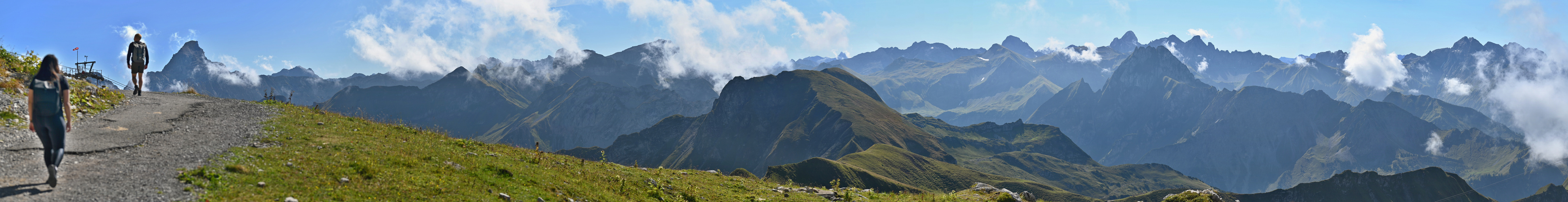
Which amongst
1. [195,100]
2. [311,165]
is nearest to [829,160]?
[195,100]

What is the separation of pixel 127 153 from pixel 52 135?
371 cm

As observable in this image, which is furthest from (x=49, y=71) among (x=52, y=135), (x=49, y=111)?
(x=52, y=135)

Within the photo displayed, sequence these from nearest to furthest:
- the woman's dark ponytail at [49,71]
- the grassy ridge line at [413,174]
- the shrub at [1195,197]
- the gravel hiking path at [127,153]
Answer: the gravel hiking path at [127,153] < the woman's dark ponytail at [49,71] < the grassy ridge line at [413,174] < the shrub at [1195,197]

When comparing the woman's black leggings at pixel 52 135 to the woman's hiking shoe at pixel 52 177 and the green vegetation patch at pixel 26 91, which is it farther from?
the green vegetation patch at pixel 26 91

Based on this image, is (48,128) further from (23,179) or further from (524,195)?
(524,195)

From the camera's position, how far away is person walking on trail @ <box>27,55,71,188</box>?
1436 cm

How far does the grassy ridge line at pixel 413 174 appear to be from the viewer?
15633 mm

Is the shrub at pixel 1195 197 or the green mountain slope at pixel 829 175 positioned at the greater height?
the shrub at pixel 1195 197

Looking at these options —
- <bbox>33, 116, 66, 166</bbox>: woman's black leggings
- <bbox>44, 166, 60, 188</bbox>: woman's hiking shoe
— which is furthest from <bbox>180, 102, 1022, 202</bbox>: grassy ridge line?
<bbox>33, 116, 66, 166</bbox>: woman's black leggings

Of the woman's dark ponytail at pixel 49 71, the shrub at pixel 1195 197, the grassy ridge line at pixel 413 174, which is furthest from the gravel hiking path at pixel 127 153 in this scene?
the shrub at pixel 1195 197

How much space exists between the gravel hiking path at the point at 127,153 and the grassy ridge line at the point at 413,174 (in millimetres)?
701

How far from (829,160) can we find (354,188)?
6026 inches

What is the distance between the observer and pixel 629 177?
84.1ft

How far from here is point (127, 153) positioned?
17859 millimetres
